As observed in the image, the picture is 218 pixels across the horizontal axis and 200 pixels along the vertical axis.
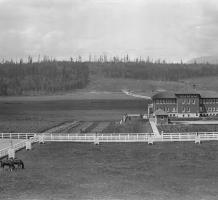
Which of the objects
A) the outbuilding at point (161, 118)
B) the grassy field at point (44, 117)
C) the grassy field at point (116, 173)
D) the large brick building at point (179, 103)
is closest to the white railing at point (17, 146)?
the grassy field at point (116, 173)

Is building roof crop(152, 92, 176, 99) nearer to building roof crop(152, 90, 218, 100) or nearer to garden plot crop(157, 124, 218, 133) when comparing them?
building roof crop(152, 90, 218, 100)

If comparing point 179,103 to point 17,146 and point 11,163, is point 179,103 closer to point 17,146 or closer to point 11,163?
point 17,146

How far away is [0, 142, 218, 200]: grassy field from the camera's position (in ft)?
96.2

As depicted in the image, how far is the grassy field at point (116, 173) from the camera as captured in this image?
29.3 m

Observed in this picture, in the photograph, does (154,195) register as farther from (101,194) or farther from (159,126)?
(159,126)

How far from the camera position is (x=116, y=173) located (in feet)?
119

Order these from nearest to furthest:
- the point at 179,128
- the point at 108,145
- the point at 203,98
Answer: the point at 108,145 < the point at 179,128 < the point at 203,98

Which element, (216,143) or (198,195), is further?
(216,143)

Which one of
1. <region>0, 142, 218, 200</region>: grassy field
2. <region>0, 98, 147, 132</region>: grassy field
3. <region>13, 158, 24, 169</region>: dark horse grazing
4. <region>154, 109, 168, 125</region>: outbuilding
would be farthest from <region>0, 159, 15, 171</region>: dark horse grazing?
<region>154, 109, 168, 125</region>: outbuilding

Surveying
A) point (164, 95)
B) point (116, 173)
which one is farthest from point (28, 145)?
point (164, 95)

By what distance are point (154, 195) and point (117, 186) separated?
132 inches

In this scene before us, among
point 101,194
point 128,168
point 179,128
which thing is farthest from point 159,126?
point 101,194

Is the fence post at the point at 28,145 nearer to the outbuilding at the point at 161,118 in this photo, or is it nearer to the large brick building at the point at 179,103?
the outbuilding at the point at 161,118

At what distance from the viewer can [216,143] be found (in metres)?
53.4
